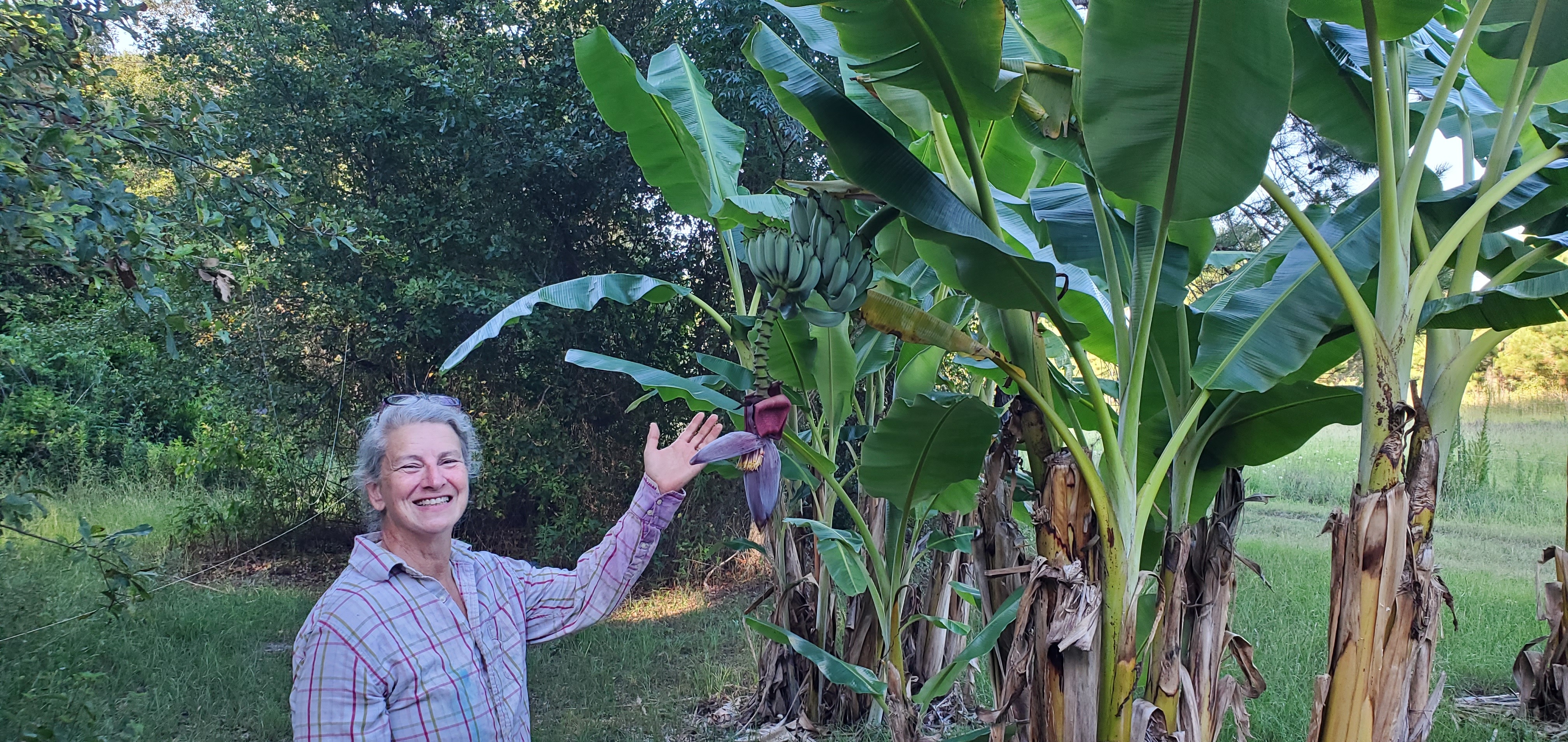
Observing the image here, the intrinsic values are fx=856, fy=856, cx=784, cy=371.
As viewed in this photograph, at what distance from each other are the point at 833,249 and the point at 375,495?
613 mm

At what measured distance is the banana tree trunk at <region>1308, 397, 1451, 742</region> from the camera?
3.79 feet

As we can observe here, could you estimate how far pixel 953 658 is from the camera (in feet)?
9.00

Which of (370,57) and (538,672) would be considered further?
(370,57)

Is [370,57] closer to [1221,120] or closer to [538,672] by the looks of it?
[538,672]

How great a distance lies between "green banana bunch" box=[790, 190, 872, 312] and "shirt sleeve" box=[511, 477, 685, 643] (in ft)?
1.14

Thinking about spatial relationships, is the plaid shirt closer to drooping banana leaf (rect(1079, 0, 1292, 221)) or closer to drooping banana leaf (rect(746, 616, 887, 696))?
drooping banana leaf (rect(1079, 0, 1292, 221))

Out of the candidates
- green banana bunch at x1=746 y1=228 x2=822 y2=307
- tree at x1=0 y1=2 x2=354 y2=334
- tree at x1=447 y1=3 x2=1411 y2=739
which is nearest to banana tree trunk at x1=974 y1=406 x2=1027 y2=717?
tree at x1=447 y1=3 x2=1411 y2=739

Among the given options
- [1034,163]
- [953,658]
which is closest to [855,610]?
[953,658]

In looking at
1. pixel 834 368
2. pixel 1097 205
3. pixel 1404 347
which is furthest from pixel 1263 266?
pixel 834 368

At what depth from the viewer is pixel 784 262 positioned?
2.84 ft

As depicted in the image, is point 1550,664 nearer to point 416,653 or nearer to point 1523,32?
point 1523,32

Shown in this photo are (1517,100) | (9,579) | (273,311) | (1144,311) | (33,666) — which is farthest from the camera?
(273,311)

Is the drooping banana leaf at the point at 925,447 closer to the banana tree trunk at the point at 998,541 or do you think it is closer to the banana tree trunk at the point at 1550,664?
the banana tree trunk at the point at 998,541

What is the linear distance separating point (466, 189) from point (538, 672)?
225 centimetres
